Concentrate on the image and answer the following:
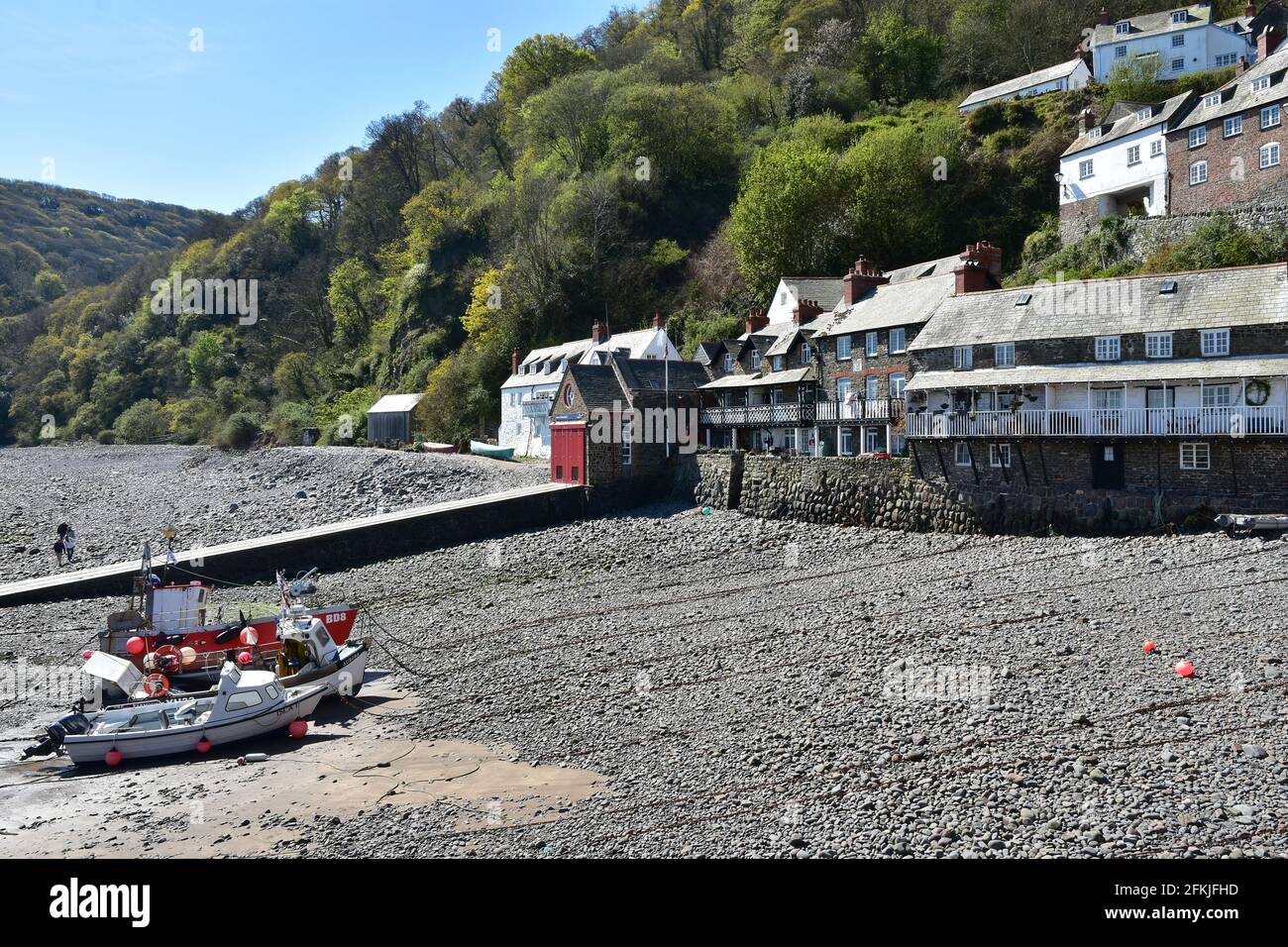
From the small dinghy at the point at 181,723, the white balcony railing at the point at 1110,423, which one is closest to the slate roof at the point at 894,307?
the white balcony railing at the point at 1110,423

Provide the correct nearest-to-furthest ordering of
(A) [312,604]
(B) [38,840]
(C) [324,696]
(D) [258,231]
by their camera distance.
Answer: (B) [38,840]
(C) [324,696]
(A) [312,604]
(D) [258,231]

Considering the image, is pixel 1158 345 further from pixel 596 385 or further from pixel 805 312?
pixel 596 385

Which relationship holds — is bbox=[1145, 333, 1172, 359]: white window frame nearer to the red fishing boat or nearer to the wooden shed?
the red fishing boat

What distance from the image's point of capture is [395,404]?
63.9 meters

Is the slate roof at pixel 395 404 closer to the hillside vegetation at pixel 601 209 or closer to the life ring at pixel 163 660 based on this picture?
the hillside vegetation at pixel 601 209

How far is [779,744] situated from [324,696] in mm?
10008

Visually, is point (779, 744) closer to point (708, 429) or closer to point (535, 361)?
point (708, 429)

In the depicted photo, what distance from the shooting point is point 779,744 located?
13406 mm

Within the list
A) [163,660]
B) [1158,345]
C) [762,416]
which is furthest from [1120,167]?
[163,660]

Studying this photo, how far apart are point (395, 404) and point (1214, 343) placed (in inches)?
2022

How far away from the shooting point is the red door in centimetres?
3816

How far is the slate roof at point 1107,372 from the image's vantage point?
23.7m

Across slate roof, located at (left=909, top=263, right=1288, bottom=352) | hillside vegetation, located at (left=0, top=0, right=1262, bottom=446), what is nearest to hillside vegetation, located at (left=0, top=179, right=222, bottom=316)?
hillside vegetation, located at (left=0, top=0, right=1262, bottom=446)
